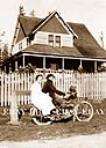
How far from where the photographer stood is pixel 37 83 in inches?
481

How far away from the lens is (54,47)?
37188 millimetres

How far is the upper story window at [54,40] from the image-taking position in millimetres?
38047

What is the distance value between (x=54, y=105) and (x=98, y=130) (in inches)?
75.5

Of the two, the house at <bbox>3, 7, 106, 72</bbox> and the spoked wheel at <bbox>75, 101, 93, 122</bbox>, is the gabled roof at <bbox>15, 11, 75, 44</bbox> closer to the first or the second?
the house at <bbox>3, 7, 106, 72</bbox>

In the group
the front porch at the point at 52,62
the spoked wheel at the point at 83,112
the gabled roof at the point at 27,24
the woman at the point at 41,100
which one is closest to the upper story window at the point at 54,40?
the front porch at the point at 52,62

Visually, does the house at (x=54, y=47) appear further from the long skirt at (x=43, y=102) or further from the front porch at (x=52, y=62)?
the long skirt at (x=43, y=102)

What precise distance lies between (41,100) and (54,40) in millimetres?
26309

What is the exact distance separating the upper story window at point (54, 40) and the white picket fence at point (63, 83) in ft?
52.3

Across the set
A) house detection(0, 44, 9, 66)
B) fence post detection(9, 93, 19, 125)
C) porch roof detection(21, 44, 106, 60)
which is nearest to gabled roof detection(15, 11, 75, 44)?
porch roof detection(21, 44, 106, 60)

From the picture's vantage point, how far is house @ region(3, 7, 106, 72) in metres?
35.9

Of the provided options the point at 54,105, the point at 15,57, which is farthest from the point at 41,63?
the point at 54,105

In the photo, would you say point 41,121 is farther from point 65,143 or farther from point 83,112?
point 65,143

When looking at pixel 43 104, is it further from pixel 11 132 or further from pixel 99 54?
pixel 99 54

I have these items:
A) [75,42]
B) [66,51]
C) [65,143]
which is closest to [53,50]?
[66,51]
